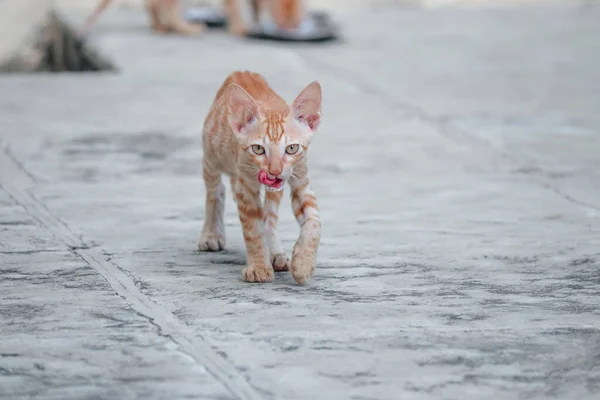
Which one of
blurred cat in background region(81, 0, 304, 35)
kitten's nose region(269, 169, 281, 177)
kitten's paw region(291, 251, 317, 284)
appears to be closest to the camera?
kitten's nose region(269, 169, 281, 177)

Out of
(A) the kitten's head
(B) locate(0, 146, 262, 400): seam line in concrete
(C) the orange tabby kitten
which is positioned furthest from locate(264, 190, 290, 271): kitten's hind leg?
(B) locate(0, 146, 262, 400): seam line in concrete

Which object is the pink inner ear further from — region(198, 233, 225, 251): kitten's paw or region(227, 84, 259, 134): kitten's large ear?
region(198, 233, 225, 251): kitten's paw

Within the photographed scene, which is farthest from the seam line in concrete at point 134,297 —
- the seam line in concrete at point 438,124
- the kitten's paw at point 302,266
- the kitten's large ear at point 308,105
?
the seam line in concrete at point 438,124

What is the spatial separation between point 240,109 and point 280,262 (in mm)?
676

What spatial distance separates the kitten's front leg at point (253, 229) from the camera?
4.54 metres

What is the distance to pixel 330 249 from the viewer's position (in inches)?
201

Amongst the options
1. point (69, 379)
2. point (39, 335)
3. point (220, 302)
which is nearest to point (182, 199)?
point (220, 302)

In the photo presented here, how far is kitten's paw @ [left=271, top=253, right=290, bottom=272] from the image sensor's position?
4742 millimetres

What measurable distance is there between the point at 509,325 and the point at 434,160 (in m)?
3.19

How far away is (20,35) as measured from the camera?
35.2 ft

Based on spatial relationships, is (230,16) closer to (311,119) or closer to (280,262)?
(280,262)

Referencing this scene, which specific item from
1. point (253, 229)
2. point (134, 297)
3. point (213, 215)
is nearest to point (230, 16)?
point (213, 215)

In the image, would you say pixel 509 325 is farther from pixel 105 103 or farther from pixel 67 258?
pixel 105 103

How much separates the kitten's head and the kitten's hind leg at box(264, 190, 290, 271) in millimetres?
250
